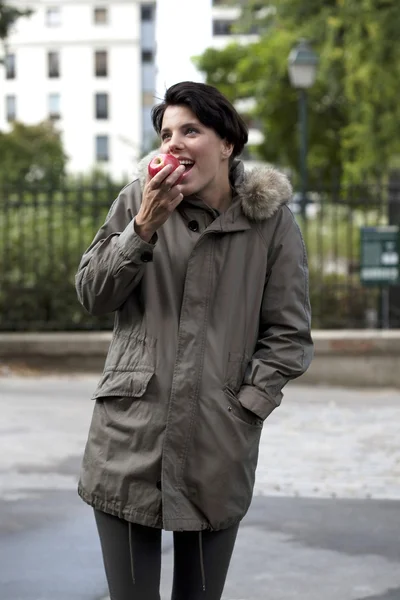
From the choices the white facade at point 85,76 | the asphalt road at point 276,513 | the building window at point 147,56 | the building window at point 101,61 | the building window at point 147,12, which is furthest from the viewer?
the building window at point 147,56

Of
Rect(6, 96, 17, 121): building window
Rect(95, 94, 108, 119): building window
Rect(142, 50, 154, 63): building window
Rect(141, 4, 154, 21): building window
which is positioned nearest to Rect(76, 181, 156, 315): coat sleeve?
Rect(95, 94, 108, 119): building window

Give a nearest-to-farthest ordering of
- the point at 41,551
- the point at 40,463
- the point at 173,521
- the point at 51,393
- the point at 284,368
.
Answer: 1. the point at 173,521
2. the point at 284,368
3. the point at 41,551
4. the point at 40,463
5. the point at 51,393

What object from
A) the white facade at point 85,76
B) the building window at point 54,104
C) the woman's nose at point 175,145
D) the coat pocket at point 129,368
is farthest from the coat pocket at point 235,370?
the building window at point 54,104

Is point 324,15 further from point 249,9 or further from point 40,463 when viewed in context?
point 40,463

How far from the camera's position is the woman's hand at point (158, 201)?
9.31 ft

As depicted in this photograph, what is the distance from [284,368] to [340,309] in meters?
9.52

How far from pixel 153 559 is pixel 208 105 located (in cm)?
119

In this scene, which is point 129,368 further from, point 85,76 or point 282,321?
point 85,76

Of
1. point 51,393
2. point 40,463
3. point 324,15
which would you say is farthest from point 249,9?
point 40,463

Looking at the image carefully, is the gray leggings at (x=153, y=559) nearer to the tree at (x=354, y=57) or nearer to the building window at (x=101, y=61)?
the tree at (x=354, y=57)

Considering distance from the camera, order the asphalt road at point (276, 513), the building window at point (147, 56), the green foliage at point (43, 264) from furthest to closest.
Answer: the building window at point (147, 56) < the green foliage at point (43, 264) < the asphalt road at point (276, 513)

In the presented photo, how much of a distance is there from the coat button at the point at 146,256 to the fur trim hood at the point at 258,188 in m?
0.26

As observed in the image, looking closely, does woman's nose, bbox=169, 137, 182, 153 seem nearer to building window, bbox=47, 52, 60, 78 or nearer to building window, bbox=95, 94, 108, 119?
building window, bbox=95, 94, 108, 119

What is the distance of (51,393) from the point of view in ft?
34.2
